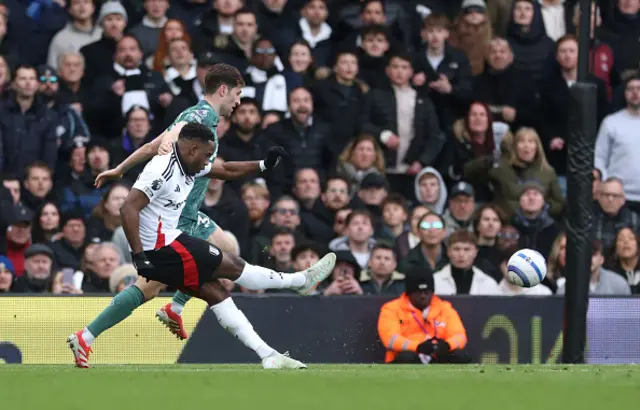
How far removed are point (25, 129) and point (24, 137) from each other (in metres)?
0.09

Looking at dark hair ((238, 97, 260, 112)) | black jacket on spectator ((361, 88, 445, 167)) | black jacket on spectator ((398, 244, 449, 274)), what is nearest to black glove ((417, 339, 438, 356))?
black jacket on spectator ((398, 244, 449, 274))

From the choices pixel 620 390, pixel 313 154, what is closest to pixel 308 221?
pixel 313 154

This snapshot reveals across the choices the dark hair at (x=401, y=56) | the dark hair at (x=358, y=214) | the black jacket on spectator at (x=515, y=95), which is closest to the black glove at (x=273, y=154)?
the dark hair at (x=358, y=214)

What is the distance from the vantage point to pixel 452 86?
18.3m

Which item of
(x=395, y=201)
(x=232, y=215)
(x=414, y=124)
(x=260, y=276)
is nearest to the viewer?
(x=260, y=276)

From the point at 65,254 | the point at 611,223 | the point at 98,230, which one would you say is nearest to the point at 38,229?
the point at 65,254

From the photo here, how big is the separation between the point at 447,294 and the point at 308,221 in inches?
85.2

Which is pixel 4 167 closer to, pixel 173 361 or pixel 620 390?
pixel 173 361

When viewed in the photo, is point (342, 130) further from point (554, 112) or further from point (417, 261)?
point (554, 112)

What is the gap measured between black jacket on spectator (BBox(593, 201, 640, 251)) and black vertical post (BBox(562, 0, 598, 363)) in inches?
109

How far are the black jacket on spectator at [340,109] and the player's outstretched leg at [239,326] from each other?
227 inches

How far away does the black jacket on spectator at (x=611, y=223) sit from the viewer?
56.0 ft

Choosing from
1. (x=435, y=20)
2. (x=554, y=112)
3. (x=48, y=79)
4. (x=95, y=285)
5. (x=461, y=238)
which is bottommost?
(x=95, y=285)

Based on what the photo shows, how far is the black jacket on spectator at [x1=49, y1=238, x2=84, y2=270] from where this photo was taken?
628 inches
